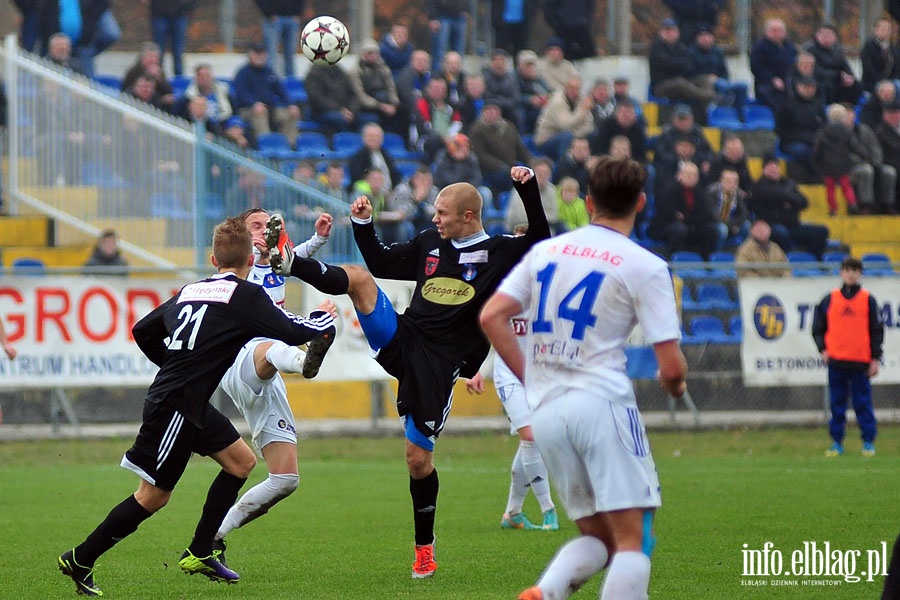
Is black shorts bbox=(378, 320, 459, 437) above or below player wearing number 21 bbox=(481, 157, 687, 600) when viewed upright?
below

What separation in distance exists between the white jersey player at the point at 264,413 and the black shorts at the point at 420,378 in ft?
2.30

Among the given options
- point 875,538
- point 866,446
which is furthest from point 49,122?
point 875,538

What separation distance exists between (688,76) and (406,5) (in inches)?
239

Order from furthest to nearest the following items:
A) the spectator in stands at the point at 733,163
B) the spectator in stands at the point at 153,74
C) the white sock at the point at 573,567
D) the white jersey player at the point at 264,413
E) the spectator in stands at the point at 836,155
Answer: the spectator in stands at the point at 836,155 → the spectator in stands at the point at 733,163 → the spectator in stands at the point at 153,74 → the white jersey player at the point at 264,413 → the white sock at the point at 573,567

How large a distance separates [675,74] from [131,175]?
9.71 metres

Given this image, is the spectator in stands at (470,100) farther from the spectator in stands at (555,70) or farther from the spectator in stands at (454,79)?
the spectator in stands at (555,70)

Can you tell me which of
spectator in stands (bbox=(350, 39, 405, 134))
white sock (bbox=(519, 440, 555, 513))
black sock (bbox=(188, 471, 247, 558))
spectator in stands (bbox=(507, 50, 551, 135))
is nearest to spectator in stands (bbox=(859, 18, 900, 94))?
spectator in stands (bbox=(507, 50, 551, 135))

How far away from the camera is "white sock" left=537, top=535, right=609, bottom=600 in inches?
205

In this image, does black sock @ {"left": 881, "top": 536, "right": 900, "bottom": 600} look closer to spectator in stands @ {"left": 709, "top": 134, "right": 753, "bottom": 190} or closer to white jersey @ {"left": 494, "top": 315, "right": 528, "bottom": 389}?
white jersey @ {"left": 494, "top": 315, "right": 528, "bottom": 389}

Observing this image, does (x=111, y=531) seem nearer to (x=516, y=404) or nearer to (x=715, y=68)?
(x=516, y=404)

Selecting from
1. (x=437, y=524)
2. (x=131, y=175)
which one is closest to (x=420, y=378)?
(x=437, y=524)

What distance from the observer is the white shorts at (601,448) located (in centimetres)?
514

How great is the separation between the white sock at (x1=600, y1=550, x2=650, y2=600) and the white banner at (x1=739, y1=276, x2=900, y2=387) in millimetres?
11901

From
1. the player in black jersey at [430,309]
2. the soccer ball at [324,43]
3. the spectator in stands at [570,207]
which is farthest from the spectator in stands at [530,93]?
the player in black jersey at [430,309]
